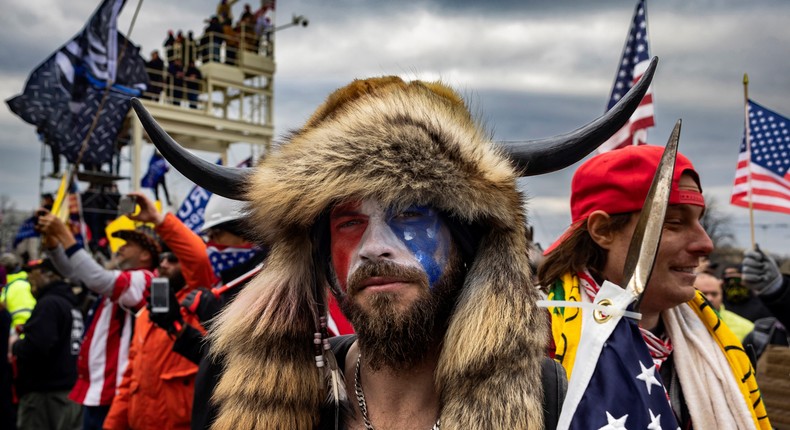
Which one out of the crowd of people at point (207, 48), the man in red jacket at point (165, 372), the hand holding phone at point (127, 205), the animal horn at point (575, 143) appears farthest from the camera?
the crowd of people at point (207, 48)

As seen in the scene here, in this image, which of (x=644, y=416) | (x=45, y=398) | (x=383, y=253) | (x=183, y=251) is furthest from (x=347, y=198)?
(x=45, y=398)

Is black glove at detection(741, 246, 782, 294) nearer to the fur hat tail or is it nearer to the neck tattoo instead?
the neck tattoo

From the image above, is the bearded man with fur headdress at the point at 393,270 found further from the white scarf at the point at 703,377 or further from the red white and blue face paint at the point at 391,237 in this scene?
the white scarf at the point at 703,377

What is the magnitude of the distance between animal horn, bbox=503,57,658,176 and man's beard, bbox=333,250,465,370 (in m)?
0.33

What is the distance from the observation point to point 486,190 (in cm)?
172

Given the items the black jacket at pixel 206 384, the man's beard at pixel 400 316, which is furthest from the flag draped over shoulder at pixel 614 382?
the black jacket at pixel 206 384

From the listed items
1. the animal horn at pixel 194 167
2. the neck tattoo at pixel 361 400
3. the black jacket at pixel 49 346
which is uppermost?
the animal horn at pixel 194 167

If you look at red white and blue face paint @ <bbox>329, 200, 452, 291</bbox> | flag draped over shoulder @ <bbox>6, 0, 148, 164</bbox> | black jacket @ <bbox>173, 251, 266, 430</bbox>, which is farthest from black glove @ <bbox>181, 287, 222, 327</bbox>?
flag draped over shoulder @ <bbox>6, 0, 148, 164</bbox>

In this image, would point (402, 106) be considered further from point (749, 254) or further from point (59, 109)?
point (59, 109)

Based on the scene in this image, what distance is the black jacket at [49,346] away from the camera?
626 cm

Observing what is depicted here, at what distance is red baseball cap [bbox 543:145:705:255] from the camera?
2.26 m

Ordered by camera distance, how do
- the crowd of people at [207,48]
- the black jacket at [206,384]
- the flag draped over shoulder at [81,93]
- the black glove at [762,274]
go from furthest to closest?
the crowd of people at [207,48], the flag draped over shoulder at [81,93], the black glove at [762,274], the black jacket at [206,384]

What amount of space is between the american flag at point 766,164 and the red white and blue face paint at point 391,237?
438 centimetres

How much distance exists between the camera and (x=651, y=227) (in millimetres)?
1389
